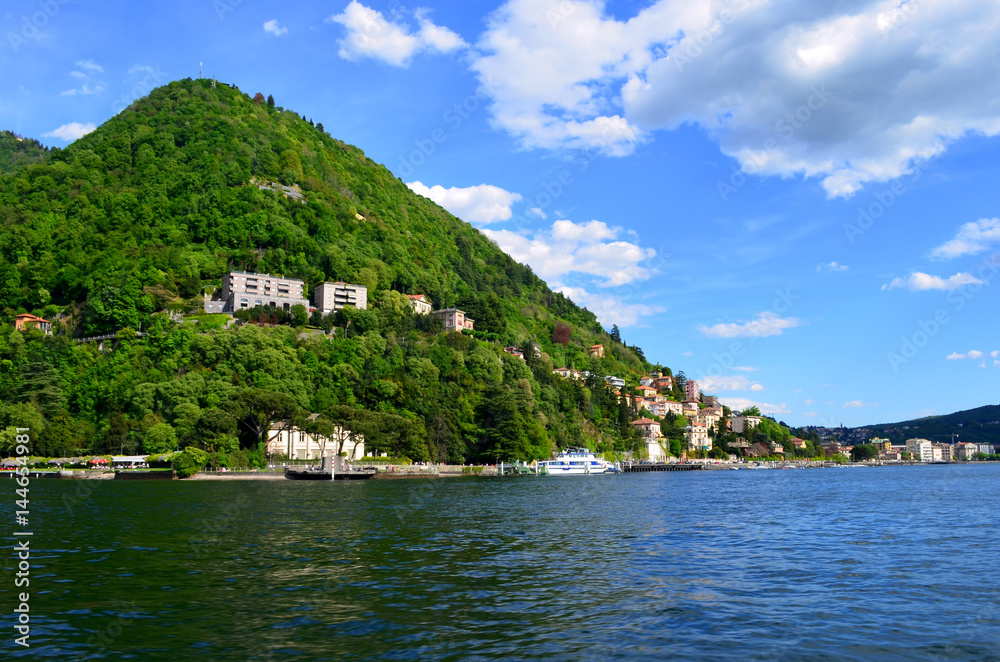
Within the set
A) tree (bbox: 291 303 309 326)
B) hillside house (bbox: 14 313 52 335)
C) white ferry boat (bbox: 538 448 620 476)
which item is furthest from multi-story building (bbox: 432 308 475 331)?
hillside house (bbox: 14 313 52 335)

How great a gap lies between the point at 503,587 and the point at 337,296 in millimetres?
126187

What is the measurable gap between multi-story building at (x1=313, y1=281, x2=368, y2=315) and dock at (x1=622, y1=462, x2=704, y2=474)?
6287cm

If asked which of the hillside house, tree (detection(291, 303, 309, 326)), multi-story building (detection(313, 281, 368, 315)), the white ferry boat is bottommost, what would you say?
the white ferry boat

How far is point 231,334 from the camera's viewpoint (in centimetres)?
10488

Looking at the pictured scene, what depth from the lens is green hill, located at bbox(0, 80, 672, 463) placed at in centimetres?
9431

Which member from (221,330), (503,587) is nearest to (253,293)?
(221,330)

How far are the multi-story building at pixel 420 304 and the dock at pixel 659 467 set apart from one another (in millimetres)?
54672

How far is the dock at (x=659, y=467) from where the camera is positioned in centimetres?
13938

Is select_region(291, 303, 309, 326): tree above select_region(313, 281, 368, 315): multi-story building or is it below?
below

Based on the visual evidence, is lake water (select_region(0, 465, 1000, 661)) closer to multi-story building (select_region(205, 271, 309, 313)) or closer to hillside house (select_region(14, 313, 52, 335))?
multi-story building (select_region(205, 271, 309, 313))

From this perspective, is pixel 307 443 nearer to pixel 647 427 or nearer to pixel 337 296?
pixel 337 296

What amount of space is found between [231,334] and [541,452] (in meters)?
53.6

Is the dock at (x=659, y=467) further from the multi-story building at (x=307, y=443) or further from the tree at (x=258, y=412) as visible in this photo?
the tree at (x=258, y=412)

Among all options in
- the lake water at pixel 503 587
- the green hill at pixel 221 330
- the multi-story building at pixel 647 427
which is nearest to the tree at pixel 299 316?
the green hill at pixel 221 330
